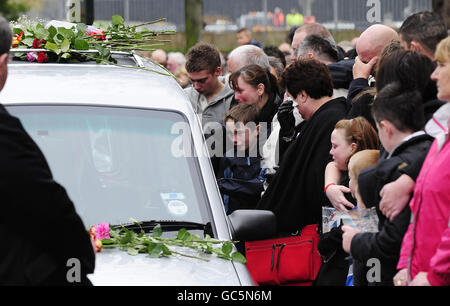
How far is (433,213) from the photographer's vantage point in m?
3.78

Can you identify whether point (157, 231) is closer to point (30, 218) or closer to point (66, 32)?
point (30, 218)

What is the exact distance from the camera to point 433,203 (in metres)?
3.77

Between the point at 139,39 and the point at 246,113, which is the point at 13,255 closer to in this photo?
the point at 139,39

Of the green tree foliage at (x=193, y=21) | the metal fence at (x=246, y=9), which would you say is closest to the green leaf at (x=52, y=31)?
the green tree foliage at (x=193, y=21)

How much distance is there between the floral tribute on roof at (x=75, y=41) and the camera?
19.5 feet

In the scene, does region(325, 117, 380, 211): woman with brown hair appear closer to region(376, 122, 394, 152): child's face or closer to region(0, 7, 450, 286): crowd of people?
region(0, 7, 450, 286): crowd of people

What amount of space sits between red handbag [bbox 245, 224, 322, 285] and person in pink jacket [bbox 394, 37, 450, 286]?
2.25 m

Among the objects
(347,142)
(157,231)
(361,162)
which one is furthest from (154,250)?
(347,142)

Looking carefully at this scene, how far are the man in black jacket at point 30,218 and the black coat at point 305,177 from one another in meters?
3.33

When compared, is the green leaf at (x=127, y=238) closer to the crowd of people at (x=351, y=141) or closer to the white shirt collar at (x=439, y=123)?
the crowd of people at (x=351, y=141)

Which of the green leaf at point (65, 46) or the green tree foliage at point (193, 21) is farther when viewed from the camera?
the green tree foliage at point (193, 21)

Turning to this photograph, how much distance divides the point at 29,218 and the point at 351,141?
2.95m
